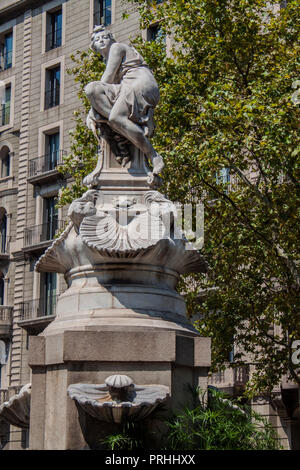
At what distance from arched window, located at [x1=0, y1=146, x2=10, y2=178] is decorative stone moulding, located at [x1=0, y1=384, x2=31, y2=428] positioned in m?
35.7

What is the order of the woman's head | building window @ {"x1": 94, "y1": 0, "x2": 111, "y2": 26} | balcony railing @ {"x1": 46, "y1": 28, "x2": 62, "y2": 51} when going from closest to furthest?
the woman's head < building window @ {"x1": 94, "y1": 0, "x2": 111, "y2": 26} < balcony railing @ {"x1": 46, "y1": 28, "x2": 62, "y2": 51}

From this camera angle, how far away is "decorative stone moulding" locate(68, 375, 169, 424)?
8.46m

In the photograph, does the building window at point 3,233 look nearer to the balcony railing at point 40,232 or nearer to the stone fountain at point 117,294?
the balcony railing at point 40,232

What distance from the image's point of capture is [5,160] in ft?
149

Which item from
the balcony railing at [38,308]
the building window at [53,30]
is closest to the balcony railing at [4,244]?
the balcony railing at [38,308]

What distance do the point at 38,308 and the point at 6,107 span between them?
1261 centimetres

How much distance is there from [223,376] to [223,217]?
43.5 feet

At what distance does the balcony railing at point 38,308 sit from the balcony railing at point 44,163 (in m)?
6.44

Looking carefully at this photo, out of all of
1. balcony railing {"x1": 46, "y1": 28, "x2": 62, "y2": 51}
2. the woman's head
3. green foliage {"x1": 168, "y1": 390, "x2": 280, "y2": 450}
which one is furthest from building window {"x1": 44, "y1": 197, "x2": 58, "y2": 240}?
green foliage {"x1": 168, "y1": 390, "x2": 280, "y2": 450}

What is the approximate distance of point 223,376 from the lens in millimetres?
31219

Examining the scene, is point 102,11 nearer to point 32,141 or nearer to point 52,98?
point 52,98

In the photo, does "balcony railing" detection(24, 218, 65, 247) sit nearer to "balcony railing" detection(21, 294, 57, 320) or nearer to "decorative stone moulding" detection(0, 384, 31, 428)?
"balcony railing" detection(21, 294, 57, 320)
